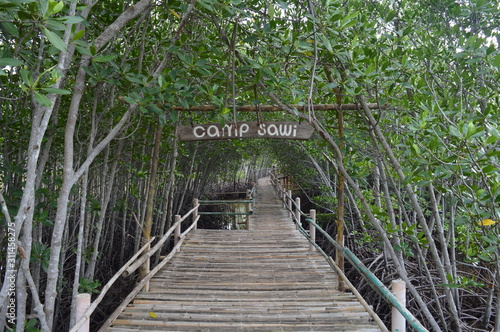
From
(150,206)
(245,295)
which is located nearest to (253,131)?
(150,206)

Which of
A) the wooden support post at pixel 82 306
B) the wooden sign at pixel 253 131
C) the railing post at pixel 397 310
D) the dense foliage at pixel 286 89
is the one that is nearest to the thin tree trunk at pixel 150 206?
the dense foliage at pixel 286 89

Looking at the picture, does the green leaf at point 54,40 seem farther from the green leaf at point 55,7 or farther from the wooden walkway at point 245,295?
the wooden walkway at point 245,295

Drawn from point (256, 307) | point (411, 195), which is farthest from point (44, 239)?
point (411, 195)

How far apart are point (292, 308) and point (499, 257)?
161 centimetres

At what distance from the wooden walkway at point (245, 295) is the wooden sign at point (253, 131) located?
4.97 feet

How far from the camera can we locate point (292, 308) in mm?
2877

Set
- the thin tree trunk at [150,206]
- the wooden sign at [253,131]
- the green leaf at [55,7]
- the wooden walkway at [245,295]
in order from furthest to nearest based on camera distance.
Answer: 1. the thin tree trunk at [150,206]
2. the wooden sign at [253,131]
3. the wooden walkway at [245,295]
4. the green leaf at [55,7]

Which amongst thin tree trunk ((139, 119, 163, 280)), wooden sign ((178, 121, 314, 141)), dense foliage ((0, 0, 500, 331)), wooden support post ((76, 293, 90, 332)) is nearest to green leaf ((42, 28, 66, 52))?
dense foliage ((0, 0, 500, 331))

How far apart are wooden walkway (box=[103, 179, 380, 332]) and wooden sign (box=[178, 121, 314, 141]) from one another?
59.6 inches

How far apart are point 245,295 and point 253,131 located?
162 centimetres

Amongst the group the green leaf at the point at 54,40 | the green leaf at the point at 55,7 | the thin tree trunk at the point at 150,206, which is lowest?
the thin tree trunk at the point at 150,206

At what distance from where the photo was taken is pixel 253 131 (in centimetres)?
299

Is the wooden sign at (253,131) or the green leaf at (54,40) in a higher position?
the green leaf at (54,40)

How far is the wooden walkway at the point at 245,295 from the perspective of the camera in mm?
2598
